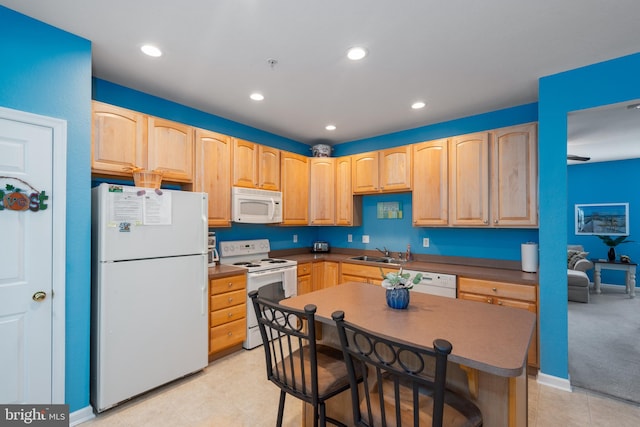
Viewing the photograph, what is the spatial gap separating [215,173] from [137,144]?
80 centimetres

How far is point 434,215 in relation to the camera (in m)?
3.55

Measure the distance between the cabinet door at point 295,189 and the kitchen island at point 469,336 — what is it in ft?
7.44

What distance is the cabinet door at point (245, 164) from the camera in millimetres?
3496

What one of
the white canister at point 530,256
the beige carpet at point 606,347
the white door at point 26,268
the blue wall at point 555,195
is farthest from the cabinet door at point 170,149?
the beige carpet at point 606,347

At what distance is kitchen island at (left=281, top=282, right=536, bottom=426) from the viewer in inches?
46.3

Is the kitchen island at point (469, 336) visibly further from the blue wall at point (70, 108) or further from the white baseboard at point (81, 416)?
the white baseboard at point (81, 416)

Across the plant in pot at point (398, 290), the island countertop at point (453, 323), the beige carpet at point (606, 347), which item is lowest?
the beige carpet at point (606, 347)

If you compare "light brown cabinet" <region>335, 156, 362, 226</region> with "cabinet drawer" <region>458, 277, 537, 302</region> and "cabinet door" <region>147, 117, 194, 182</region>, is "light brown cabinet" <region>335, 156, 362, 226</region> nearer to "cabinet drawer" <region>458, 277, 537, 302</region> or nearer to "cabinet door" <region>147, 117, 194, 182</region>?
"cabinet drawer" <region>458, 277, 537, 302</region>

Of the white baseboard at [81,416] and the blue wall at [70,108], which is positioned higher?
the blue wall at [70,108]

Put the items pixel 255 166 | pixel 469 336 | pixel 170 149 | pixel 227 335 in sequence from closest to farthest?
pixel 469 336
pixel 170 149
pixel 227 335
pixel 255 166

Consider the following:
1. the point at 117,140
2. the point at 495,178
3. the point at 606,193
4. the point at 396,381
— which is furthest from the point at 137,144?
the point at 606,193

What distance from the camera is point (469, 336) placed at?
1.36 meters

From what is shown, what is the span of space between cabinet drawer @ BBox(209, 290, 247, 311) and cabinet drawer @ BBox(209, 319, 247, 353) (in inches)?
7.5

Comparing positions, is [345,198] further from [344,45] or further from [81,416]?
[81,416]
